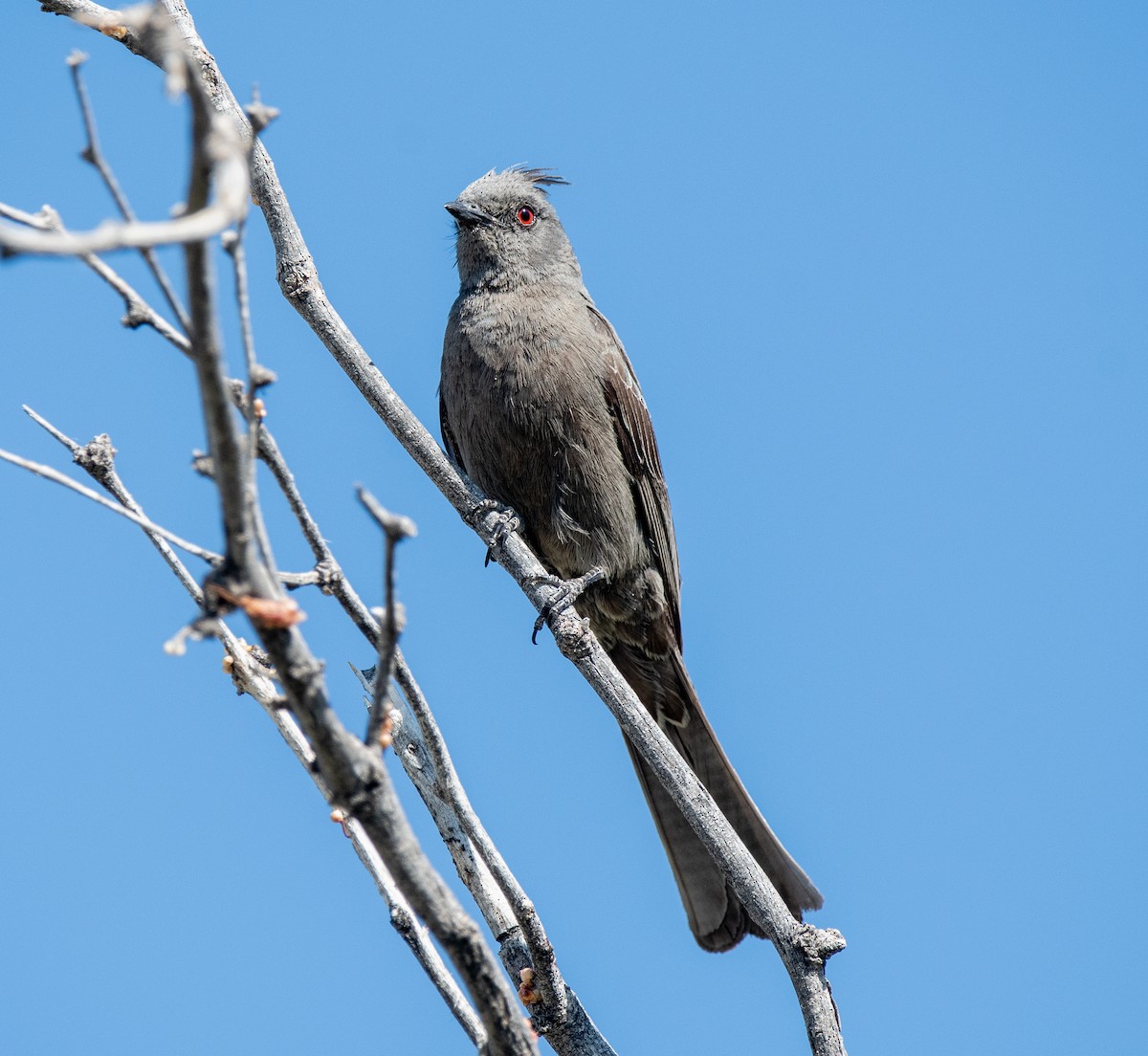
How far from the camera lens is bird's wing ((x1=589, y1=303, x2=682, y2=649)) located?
617 centimetres

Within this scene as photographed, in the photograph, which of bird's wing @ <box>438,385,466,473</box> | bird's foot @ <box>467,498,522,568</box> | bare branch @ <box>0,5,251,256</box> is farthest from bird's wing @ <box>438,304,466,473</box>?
bare branch @ <box>0,5,251,256</box>

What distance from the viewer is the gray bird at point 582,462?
5.80m

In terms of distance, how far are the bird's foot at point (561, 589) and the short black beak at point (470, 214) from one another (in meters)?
2.07

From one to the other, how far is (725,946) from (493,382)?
2810 millimetres

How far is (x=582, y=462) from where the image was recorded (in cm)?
592

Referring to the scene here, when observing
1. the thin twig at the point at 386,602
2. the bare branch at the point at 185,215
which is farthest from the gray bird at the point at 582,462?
the bare branch at the point at 185,215

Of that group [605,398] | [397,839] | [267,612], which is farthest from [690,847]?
[267,612]

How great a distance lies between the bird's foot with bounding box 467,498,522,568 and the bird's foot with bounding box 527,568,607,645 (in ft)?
0.65

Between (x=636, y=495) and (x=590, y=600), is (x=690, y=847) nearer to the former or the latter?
(x=590, y=600)

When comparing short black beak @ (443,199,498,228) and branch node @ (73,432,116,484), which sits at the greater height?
short black beak @ (443,199,498,228)

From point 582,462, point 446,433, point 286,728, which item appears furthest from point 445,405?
point 286,728

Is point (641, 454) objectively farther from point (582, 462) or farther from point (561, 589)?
point (561, 589)

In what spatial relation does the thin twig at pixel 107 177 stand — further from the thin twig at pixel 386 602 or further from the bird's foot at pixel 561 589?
the bird's foot at pixel 561 589

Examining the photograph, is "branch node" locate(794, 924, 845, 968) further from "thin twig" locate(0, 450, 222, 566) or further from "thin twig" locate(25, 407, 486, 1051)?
"thin twig" locate(0, 450, 222, 566)
